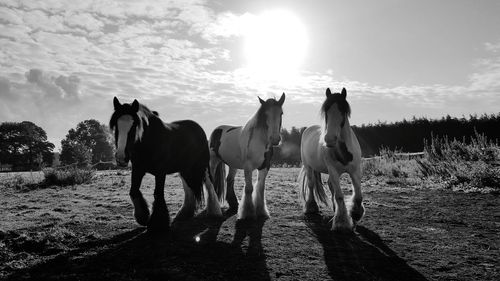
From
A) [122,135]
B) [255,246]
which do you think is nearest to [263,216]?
[255,246]

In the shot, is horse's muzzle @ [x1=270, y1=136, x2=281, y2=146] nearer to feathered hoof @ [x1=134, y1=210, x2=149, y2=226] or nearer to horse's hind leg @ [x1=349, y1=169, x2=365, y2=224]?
horse's hind leg @ [x1=349, y1=169, x2=365, y2=224]

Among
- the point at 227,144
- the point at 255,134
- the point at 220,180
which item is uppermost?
the point at 255,134

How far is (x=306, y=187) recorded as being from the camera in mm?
7547

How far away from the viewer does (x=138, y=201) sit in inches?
209

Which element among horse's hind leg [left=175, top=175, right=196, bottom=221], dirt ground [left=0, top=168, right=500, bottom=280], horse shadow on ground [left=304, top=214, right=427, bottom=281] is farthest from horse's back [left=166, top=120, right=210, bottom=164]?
horse shadow on ground [left=304, top=214, right=427, bottom=281]

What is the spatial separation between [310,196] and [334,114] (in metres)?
2.29

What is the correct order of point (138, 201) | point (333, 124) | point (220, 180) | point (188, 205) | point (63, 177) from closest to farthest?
point (138, 201) → point (333, 124) → point (188, 205) → point (220, 180) → point (63, 177)

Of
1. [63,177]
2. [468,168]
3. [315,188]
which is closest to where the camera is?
[315,188]

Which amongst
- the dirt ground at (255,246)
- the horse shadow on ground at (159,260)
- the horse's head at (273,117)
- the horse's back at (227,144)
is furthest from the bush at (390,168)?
the horse shadow on ground at (159,260)

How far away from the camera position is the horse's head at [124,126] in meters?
4.55

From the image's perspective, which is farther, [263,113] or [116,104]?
[263,113]

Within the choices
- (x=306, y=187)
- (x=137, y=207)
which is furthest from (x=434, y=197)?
(x=137, y=207)

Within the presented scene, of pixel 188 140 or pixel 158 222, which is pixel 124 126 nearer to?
pixel 158 222

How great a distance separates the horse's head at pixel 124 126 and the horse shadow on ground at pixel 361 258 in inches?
109
